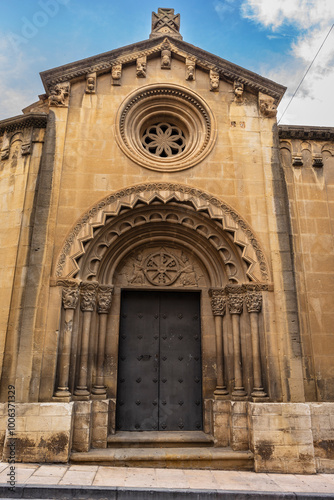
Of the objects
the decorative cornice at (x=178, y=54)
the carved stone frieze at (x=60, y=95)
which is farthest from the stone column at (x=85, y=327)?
the decorative cornice at (x=178, y=54)

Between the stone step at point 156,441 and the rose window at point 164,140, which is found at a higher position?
the rose window at point 164,140

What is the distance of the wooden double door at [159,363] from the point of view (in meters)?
8.46

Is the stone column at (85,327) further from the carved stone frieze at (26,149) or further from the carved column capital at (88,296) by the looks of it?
the carved stone frieze at (26,149)

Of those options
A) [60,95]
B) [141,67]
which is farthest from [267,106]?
[60,95]

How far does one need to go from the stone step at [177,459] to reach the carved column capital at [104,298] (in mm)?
2868

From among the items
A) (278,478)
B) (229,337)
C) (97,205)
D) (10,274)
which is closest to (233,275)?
(229,337)

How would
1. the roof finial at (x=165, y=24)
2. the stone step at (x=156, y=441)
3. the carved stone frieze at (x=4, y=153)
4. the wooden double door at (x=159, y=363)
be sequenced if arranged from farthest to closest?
1. the roof finial at (x=165, y=24)
2. the carved stone frieze at (x=4, y=153)
3. the wooden double door at (x=159, y=363)
4. the stone step at (x=156, y=441)

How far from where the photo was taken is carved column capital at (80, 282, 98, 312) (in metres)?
8.16

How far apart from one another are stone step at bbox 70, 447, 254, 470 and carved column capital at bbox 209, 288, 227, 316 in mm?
2913

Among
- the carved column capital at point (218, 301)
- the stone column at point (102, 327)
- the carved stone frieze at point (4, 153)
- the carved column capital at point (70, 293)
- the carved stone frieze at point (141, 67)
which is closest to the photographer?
the carved column capital at point (70, 293)

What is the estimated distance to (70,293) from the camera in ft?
25.8

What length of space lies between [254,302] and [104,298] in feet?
11.1

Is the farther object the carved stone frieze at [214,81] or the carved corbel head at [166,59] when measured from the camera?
the carved corbel head at [166,59]

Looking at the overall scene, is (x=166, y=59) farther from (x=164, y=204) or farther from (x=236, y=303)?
(x=236, y=303)
